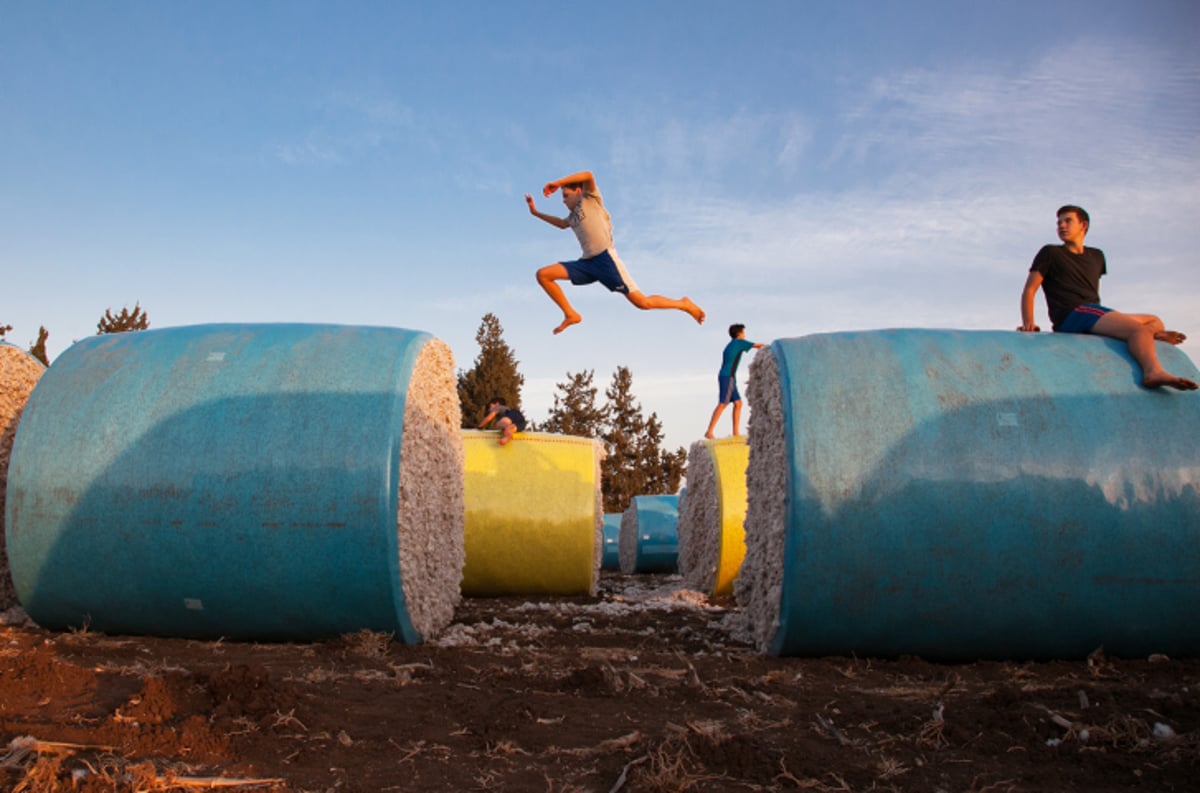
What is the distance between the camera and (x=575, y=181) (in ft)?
25.2

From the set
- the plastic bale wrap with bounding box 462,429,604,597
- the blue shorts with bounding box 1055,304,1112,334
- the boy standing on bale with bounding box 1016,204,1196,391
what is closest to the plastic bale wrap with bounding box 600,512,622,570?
the plastic bale wrap with bounding box 462,429,604,597

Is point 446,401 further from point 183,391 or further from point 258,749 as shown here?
point 258,749

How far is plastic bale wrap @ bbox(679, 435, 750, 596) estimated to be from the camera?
10.0 meters

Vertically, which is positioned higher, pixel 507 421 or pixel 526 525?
pixel 507 421

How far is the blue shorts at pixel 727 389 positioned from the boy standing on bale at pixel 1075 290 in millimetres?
5904

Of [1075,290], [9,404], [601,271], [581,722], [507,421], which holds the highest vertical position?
[601,271]

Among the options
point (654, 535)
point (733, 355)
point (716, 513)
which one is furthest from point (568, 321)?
point (654, 535)

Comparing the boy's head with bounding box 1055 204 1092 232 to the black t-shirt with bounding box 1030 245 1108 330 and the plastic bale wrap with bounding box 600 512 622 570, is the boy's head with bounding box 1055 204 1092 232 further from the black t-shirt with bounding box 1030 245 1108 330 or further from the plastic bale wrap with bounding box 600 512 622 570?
the plastic bale wrap with bounding box 600 512 622 570

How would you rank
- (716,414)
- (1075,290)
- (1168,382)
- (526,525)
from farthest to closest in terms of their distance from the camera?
1. (716,414)
2. (526,525)
3. (1075,290)
4. (1168,382)

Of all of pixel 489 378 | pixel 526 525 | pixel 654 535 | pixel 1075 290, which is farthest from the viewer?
pixel 489 378

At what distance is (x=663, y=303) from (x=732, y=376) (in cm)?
487

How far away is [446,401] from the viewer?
8055 millimetres

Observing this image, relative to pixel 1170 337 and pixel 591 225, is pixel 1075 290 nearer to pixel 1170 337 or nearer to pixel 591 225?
pixel 1170 337

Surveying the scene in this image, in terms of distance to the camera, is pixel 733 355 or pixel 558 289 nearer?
pixel 558 289
